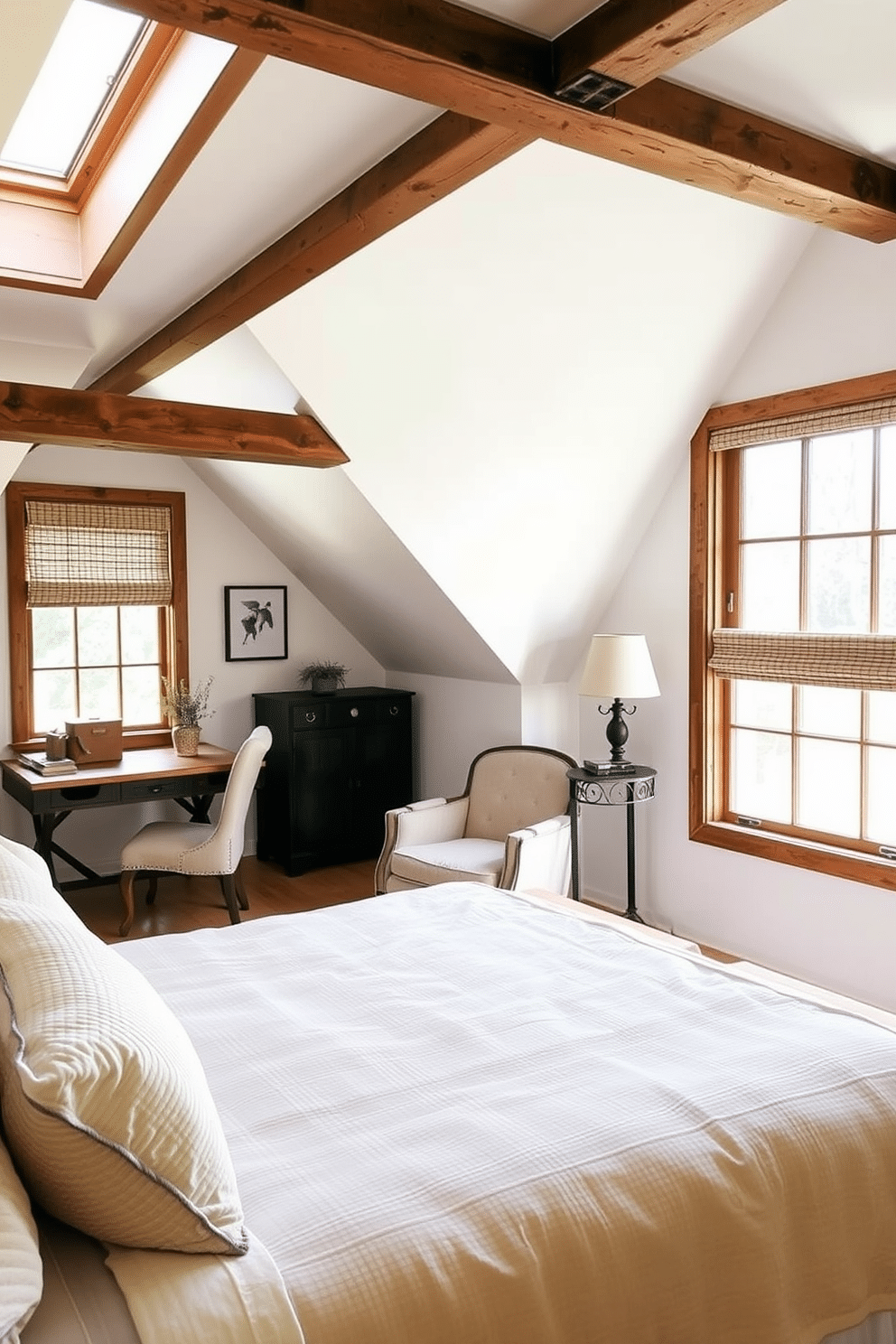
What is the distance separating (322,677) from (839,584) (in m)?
2.93

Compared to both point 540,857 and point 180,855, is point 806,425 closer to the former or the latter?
point 540,857

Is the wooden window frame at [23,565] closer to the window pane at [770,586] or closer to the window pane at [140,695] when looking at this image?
the window pane at [140,695]

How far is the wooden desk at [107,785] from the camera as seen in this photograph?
4.61 metres

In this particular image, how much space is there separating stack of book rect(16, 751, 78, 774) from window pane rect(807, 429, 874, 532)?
3.34 metres

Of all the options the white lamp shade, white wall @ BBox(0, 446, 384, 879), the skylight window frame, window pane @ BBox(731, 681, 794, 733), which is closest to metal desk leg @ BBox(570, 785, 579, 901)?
the white lamp shade

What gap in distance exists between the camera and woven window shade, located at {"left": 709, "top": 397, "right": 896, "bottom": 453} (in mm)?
3604

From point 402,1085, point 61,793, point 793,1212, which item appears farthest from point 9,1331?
point 61,793

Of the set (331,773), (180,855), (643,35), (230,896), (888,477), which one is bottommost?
(230,896)

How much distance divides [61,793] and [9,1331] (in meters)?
3.79

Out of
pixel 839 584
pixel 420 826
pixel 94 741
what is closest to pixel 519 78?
pixel 839 584

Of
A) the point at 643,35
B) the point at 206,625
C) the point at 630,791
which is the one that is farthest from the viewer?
the point at 206,625

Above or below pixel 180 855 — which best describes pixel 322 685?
above

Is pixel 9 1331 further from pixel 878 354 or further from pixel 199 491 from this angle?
pixel 199 491

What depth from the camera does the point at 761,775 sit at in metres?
4.28
